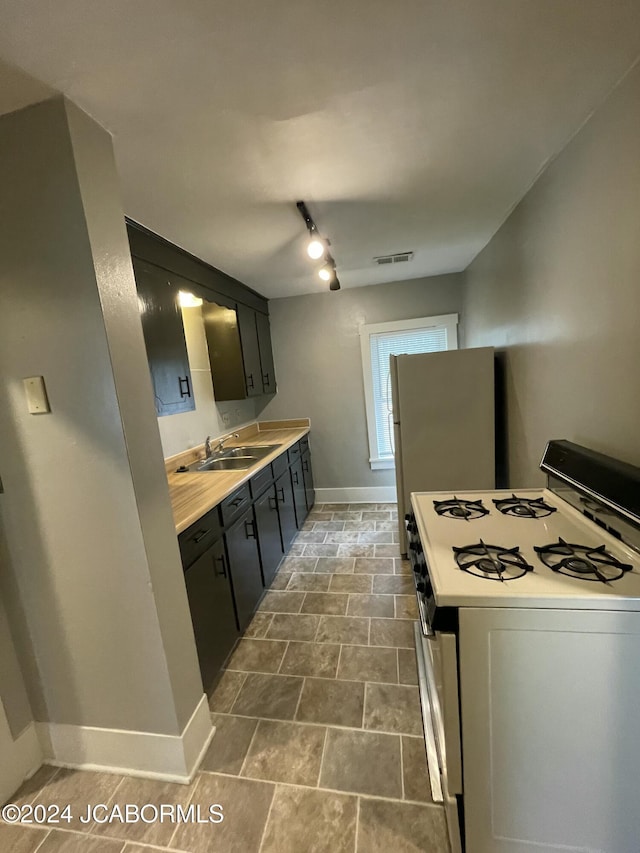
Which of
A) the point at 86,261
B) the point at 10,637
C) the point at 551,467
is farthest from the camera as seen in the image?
the point at 551,467

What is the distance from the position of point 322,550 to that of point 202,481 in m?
1.35

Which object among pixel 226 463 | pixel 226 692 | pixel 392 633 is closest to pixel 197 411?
pixel 226 463

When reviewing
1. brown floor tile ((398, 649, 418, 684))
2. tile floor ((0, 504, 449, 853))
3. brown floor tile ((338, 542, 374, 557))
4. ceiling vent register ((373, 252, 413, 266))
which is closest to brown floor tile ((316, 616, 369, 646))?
tile floor ((0, 504, 449, 853))

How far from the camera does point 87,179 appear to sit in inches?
43.4

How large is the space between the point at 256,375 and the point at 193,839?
296cm

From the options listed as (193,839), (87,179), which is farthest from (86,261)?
(193,839)

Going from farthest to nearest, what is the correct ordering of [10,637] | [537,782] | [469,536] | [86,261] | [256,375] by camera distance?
[256,375] → [10,637] → [469,536] → [86,261] → [537,782]

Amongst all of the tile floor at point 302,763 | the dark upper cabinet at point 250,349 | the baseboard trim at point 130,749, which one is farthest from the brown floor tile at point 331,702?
the dark upper cabinet at point 250,349

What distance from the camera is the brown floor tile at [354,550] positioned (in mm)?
2918

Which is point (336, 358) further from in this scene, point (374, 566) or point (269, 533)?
point (374, 566)

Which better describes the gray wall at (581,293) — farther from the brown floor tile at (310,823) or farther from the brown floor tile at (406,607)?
the brown floor tile at (310,823)

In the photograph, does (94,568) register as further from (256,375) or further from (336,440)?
(336,440)

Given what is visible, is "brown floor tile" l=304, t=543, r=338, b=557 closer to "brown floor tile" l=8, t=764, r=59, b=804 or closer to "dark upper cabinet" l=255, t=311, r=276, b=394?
"dark upper cabinet" l=255, t=311, r=276, b=394

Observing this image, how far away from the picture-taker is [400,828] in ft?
3.81
